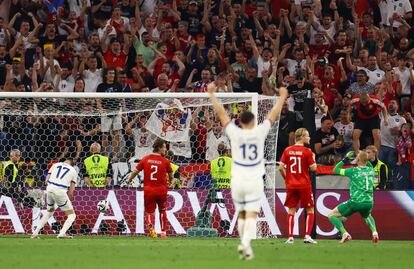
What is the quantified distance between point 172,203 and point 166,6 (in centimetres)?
738

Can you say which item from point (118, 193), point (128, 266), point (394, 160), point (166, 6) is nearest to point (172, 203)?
point (118, 193)

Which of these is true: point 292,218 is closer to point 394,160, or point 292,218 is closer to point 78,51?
point 394,160

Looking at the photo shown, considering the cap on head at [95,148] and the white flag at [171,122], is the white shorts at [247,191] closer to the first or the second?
the white flag at [171,122]

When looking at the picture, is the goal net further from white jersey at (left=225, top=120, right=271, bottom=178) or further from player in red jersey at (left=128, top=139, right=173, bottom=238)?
white jersey at (left=225, top=120, right=271, bottom=178)

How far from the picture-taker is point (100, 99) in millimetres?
23422

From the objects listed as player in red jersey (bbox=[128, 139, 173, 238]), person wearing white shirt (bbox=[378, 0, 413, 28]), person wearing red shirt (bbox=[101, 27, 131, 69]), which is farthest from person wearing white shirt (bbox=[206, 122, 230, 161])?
person wearing white shirt (bbox=[378, 0, 413, 28])

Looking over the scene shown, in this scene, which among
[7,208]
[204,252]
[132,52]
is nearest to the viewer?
[204,252]

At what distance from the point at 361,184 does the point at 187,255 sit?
214 inches

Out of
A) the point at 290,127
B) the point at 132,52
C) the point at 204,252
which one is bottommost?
the point at 204,252

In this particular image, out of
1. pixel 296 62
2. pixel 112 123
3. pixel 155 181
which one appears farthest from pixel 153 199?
pixel 296 62

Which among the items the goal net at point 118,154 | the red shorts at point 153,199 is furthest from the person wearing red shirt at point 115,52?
the red shorts at point 153,199

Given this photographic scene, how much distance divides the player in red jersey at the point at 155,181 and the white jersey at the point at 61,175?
3.89 ft

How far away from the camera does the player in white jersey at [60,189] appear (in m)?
21.1

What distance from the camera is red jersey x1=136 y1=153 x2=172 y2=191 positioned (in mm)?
21234
